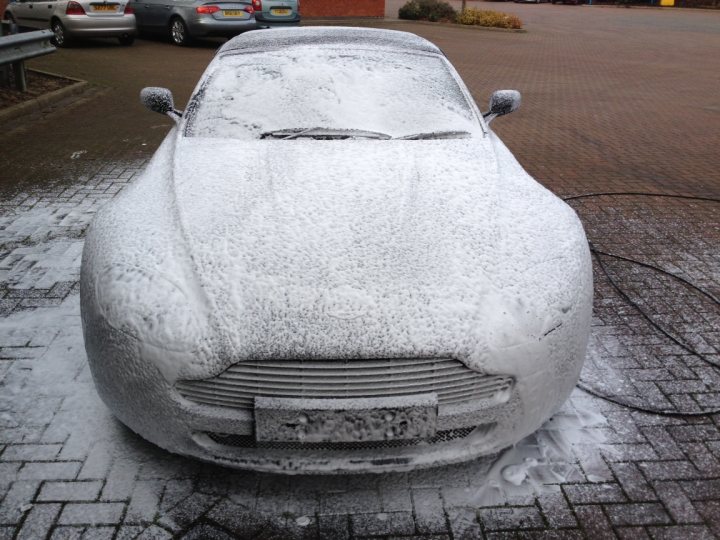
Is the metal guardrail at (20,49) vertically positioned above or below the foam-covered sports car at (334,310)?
below

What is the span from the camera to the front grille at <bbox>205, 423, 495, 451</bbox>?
2504mm

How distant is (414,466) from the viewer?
2561 millimetres

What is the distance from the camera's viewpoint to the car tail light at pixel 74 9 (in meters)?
14.4

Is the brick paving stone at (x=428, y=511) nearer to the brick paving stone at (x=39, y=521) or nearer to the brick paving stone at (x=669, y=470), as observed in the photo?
the brick paving stone at (x=669, y=470)

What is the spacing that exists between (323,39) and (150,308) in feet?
8.57

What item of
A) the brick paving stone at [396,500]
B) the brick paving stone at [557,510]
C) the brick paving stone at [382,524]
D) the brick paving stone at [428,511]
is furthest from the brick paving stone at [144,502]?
the brick paving stone at [557,510]

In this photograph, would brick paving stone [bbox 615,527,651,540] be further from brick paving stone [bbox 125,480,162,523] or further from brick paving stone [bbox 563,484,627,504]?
brick paving stone [bbox 125,480,162,523]


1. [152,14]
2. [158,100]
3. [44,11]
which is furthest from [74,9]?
[158,100]

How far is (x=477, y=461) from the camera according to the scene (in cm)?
293

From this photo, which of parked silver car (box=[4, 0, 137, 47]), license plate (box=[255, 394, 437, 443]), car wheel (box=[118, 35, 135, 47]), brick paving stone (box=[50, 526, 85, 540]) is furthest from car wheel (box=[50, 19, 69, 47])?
license plate (box=[255, 394, 437, 443])

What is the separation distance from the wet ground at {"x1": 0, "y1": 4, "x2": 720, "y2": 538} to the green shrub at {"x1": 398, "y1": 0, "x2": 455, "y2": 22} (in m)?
18.4

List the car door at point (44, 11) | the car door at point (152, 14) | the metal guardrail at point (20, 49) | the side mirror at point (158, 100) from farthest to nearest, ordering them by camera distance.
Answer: the car door at point (152, 14)
the car door at point (44, 11)
the metal guardrail at point (20, 49)
the side mirror at point (158, 100)

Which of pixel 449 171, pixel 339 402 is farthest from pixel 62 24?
pixel 339 402

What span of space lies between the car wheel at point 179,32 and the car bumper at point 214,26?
296 millimetres
